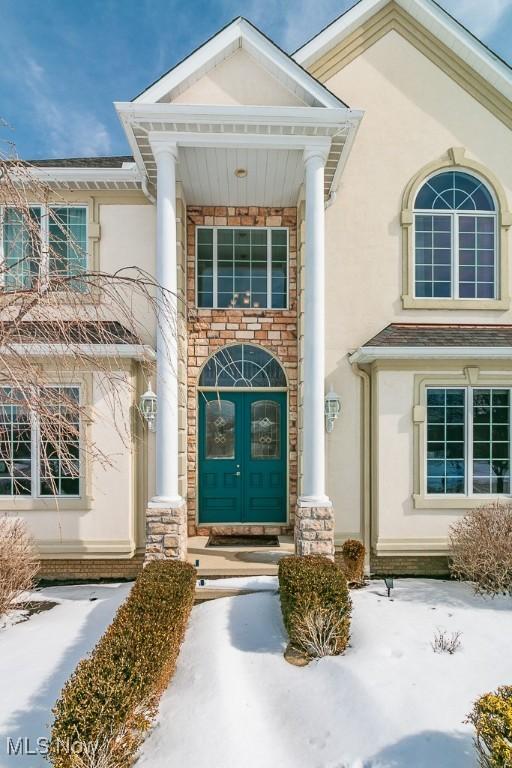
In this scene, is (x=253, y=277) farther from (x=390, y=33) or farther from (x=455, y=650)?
(x=455, y=650)

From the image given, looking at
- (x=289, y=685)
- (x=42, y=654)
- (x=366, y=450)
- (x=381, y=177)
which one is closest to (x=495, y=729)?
(x=289, y=685)

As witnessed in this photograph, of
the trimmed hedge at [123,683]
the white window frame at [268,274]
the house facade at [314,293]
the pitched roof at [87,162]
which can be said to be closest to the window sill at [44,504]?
the house facade at [314,293]

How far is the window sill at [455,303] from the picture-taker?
806 cm

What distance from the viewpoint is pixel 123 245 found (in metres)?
8.05

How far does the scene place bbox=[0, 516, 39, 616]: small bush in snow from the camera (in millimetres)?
5805

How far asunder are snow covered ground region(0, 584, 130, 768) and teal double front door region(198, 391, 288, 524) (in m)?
2.35

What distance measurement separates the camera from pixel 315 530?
648 cm

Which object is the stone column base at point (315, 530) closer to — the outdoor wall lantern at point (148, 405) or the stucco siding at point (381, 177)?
the stucco siding at point (381, 177)

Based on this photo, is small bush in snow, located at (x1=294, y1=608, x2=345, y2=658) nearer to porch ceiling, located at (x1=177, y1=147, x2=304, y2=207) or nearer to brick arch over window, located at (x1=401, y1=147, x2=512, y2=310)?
brick arch over window, located at (x1=401, y1=147, x2=512, y2=310)

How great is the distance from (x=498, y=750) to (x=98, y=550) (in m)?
6.06

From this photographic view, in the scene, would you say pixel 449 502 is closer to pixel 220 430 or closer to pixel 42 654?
pixel 220 430

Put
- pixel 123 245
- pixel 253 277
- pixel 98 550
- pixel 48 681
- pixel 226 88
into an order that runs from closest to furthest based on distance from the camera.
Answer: pixel 48 681 < pixel 226 88 < pixel 98 550 < pixel 123 245 < pixel 253 277

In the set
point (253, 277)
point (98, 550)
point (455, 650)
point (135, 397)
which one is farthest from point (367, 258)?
point (98, 550)

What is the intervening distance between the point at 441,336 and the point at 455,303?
0.94 metres
